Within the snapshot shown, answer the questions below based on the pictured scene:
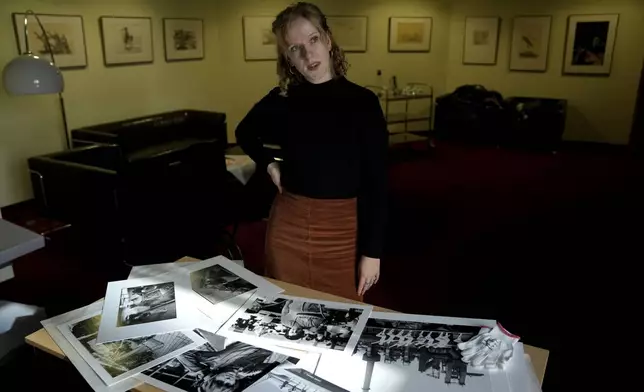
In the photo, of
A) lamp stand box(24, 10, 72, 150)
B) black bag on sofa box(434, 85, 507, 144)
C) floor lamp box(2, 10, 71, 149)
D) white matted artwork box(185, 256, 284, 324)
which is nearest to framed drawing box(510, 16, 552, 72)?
black bag on sofa box(434, 85, 507, 144)

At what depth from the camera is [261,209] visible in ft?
15.1

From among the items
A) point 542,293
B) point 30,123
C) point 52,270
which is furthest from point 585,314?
point 30,123

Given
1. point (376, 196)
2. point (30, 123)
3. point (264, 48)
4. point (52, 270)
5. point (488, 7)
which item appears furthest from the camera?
point (488, 7)

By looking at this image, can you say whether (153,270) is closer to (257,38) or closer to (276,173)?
(276,173)

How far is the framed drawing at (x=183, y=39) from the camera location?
673 centimetres

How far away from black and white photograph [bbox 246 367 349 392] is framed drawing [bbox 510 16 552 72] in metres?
8.31

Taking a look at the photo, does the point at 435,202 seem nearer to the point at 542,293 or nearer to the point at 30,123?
the point at 542,293

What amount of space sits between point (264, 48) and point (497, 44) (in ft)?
13.1

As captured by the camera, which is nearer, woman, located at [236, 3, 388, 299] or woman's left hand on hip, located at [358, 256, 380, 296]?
woman, located at [236, 3, 388, 299]

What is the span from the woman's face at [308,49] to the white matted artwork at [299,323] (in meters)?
0.68

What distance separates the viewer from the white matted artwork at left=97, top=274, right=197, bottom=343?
4.12ft

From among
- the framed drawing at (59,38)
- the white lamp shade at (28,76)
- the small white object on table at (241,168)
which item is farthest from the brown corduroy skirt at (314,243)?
the framed drawing at (59,38)

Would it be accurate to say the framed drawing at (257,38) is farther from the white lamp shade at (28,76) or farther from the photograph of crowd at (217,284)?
the photograph of crowd at (217,284)

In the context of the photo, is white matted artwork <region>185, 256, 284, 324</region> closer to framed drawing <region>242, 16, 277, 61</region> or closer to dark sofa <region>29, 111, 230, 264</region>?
dark sofa <region>29, 111, 230, 264</region>
